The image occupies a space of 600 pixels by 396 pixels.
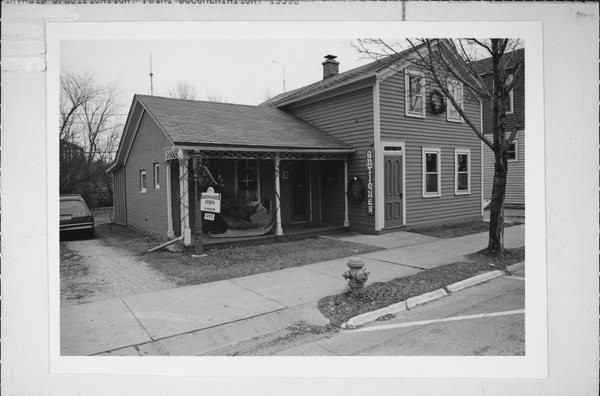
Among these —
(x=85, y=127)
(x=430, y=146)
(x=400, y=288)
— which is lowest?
(x=400, y=288)

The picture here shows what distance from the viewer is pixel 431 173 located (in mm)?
13086

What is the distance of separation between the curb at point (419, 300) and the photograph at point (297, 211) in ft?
0.09

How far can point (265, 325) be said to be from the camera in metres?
4.91

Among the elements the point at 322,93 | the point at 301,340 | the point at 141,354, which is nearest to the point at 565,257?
the point at 301,340

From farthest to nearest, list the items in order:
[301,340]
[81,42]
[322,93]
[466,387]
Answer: [322,93]
[301,340]
[81,42]
[466,387]

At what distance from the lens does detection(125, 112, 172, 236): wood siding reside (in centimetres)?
1161

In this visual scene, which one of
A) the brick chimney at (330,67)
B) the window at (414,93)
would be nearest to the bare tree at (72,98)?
the window at (414,93)

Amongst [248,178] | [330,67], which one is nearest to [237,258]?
[248,178]

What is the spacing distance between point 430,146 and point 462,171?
6.87 ft

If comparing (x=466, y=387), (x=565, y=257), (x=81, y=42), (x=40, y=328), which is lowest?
(x=466, y=387)

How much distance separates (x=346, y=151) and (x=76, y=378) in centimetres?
966

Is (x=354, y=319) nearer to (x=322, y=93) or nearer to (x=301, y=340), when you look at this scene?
(x=301, y=340)

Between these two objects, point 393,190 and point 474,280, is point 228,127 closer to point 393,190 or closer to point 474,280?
point 393,190

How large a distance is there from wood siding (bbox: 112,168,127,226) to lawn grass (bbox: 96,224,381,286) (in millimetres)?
3715
